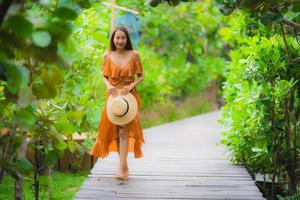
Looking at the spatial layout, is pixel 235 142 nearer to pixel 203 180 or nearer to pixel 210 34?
pixel 203 180

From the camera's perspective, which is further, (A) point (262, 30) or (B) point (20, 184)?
(A) point (262, 30)

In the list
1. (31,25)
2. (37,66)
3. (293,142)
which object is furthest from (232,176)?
(31,25)

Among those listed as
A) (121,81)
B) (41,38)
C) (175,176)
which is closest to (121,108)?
(121,81)

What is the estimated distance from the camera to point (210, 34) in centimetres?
1534

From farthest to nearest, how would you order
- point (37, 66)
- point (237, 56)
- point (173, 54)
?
point (173, 54) → point (237, 56) → point (37, 66)

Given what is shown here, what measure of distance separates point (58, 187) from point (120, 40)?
6.03 feet

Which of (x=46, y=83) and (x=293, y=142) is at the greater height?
(x=46, y=83)

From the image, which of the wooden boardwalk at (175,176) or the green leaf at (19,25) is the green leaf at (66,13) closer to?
the green leaf at (19,25)

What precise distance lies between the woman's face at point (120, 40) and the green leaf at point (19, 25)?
3.30 metres

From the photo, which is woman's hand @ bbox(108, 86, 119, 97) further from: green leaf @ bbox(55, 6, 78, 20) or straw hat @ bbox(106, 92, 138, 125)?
green leaf @ bbox(55, 6, 78, 20)

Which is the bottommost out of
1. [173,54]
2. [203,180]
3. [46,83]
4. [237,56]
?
[203,180]

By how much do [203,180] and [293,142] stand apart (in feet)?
2.78

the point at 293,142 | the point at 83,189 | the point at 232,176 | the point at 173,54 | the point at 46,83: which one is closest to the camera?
the point at 46,83

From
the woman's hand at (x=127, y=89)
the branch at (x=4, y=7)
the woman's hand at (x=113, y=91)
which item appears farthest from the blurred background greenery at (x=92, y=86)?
the woman's hand at (x=127, y=89)
